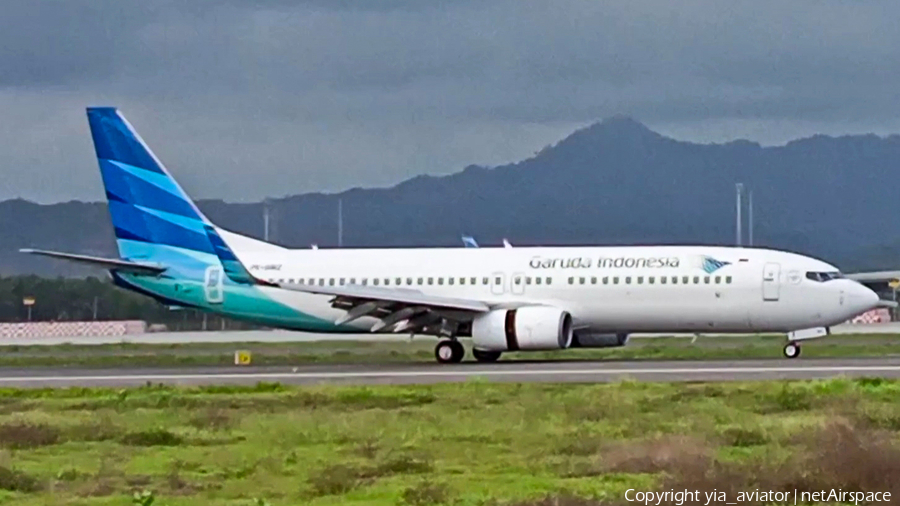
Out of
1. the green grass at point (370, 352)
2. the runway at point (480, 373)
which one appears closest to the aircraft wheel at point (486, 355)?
→ the runway at point (480, 373)

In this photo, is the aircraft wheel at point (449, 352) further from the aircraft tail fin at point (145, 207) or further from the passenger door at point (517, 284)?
the aircraft tail fin at point (145, 207)

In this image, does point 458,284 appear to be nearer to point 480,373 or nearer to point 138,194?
point 480,373

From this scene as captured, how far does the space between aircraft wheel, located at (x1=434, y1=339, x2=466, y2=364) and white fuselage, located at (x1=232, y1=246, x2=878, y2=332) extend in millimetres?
1299

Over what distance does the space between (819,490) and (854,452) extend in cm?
82

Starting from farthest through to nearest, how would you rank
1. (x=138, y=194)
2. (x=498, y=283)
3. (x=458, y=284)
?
(x=138, y=194) → (x=458, y=284) → (x=498, y=283)

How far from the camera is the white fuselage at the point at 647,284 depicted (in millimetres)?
43094

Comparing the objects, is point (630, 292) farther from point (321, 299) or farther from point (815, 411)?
point (815, 411)

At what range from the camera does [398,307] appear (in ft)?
145

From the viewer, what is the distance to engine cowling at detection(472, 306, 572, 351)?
141 feet

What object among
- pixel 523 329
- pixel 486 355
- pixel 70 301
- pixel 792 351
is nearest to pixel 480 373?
pixel 523 329

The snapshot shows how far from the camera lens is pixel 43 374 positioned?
141 feet

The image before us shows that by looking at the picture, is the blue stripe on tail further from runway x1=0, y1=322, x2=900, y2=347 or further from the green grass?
runway x1=0, y1=322, x2=900, y2=347

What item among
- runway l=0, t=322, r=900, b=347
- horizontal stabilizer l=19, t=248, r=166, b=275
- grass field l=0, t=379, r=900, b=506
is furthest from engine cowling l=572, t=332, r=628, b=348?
runway l=0, t=322, r=900, b=347

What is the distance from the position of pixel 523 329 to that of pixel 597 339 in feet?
11.3
